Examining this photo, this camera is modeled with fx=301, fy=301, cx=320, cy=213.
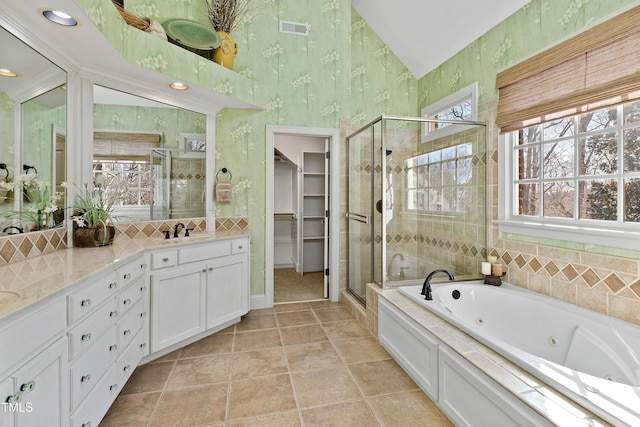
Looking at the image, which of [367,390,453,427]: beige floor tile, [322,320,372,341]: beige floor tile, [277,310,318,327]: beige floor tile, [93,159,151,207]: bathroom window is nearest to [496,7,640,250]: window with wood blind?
[367,390,453,427]: beige floor tile

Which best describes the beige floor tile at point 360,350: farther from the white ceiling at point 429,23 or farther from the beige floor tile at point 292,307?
the white ceiling at point 429,23

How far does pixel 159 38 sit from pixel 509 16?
2762mm

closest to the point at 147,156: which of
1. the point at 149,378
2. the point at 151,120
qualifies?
the point at 151,120

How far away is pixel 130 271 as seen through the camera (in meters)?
1.86

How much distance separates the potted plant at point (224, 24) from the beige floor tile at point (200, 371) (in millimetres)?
2598

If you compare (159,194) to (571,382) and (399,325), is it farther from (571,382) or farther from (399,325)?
(571,382)

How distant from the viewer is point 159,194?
277cm

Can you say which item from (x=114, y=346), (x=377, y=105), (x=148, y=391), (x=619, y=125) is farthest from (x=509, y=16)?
(x=148, y=391)

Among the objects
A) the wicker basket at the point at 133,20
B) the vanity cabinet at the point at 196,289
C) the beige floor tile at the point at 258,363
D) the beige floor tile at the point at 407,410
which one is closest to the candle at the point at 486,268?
the beige floor tile at the point at 407,410

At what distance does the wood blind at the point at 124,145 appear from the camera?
7.75ft

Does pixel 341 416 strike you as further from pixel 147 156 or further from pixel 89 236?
pixel 147 156

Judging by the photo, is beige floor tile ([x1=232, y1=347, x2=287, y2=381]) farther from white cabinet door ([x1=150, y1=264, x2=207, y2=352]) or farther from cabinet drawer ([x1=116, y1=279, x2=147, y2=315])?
cabinet drawer ([x1=116, y1=279, x2=147, y2=315])

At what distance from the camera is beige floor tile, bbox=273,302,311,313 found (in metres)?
3.29

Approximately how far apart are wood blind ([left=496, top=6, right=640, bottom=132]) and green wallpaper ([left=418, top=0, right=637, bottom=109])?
0.10 metres
